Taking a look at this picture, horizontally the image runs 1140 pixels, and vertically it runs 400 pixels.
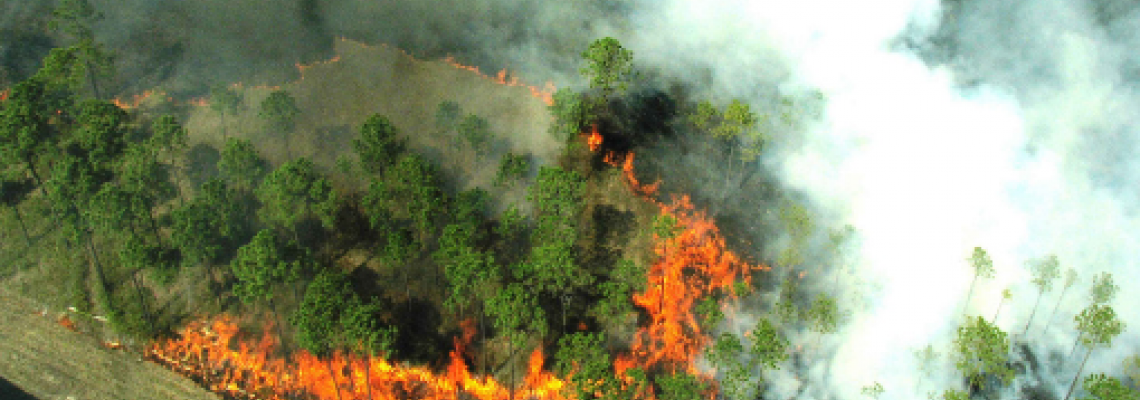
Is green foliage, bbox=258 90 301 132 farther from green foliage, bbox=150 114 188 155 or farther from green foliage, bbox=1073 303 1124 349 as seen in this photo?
green foliage, bbox=1073 303 1124 349

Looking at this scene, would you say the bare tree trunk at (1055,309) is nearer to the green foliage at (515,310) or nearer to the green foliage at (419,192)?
the green foliage at (515,310)

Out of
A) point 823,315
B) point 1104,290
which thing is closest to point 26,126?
point 823,315

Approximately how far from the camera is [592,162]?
10756 centimetres

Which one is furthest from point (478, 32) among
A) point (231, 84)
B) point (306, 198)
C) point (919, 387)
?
point (919, 387)

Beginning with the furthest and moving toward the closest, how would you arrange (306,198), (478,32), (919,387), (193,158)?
(478,32) < (193,158) < (306,198) < (919,387)

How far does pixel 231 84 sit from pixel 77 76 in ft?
59.6

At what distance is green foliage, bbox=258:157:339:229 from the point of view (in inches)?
3652

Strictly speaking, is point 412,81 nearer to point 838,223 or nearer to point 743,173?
point 743,173

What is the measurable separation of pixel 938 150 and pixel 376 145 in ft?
212

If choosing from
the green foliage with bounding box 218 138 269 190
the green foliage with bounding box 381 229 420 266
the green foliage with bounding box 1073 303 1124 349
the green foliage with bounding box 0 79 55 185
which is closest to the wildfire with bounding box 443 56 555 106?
the green foliage with bounding box 381 229 420 266

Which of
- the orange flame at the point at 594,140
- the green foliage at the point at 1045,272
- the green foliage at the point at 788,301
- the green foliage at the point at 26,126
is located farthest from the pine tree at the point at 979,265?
the green foliage at the point at 26,126

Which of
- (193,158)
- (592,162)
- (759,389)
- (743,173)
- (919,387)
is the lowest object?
(193,158)

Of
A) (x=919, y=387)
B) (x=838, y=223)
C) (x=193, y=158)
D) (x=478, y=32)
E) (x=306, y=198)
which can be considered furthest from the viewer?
(x=478, y=32)

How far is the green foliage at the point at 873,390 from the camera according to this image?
85062 millimetres
